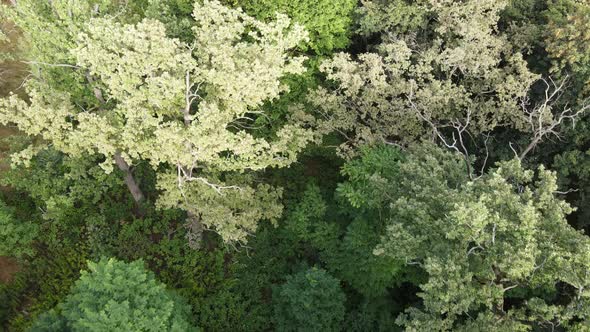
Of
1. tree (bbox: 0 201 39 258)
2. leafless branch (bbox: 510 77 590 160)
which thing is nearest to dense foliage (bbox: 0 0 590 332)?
tree (bbox: 0 201 39 258)

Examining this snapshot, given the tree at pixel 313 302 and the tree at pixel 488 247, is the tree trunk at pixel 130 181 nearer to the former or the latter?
the tree at pixel 313 302

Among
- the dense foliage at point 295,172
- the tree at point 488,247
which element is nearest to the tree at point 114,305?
the dense foliage at point 295,172

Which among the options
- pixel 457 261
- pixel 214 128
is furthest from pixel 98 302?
pixel 457 261

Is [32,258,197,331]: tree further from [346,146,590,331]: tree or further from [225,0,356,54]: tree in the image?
[225,0,356,54]: tree

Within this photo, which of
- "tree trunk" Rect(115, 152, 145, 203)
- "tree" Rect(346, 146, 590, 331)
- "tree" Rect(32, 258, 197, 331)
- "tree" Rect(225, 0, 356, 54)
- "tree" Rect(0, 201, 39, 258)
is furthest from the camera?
"tree trunk" Rect(115, 152, 145, 203)

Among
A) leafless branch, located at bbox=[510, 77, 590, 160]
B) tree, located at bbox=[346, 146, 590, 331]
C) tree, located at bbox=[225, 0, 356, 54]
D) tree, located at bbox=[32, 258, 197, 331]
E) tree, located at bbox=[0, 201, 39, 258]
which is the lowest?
tree, located at bbox=[0, 201, 39, 258]

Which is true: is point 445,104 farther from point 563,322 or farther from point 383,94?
point 563,322

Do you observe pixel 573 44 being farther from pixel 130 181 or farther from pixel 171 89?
pixel 130 181

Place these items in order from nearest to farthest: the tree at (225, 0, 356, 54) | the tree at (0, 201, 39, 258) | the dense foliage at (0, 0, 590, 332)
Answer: the dense foliage at (0, 0, 590, 332), the tree at (0, 201, 39, 258), the tree at (225, 0, 356, 54)
